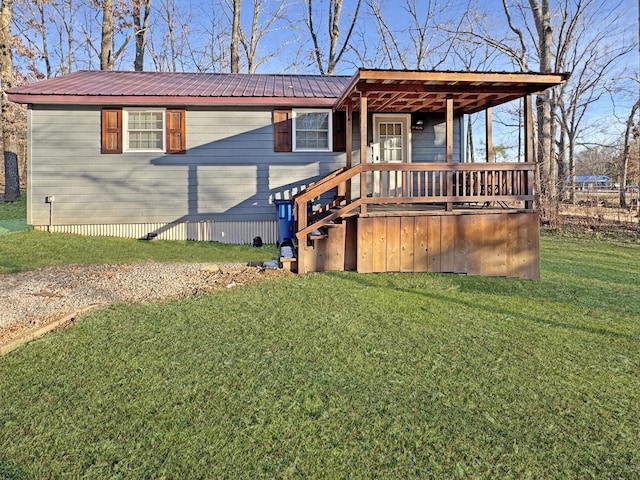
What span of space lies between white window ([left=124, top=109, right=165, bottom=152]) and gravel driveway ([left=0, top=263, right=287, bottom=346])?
352 centimetres

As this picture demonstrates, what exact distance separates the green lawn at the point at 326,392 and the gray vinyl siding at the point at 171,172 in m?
4.68

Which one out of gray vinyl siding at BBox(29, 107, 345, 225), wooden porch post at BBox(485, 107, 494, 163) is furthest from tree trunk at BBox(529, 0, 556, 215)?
gray vinyl siding at BBox(29, 107, 345, 225)

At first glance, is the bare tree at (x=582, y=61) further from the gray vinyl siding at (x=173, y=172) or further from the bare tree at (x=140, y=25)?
the bare tree at (x=140, y=25)

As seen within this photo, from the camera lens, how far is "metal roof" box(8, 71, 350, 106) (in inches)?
318

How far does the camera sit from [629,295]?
17.2ft

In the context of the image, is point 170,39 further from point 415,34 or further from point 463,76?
point 463,76

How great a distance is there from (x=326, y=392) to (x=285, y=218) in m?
5.55

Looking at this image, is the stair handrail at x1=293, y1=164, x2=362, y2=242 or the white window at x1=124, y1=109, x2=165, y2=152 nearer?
the stair handrail at x1=293, y1=164, x2=362, y2=242

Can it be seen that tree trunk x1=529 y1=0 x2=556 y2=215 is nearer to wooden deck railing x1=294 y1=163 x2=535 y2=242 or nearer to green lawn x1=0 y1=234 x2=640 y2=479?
wooden deck railing x1=294 y1=163 x2=535 y2=242

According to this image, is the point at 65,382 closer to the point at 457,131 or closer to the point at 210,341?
the point at 210,341

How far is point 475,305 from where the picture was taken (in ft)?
14.9

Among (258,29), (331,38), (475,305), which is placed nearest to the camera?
(475,305)

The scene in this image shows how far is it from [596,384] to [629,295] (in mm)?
3275

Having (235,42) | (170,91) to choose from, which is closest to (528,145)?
(170,91)
